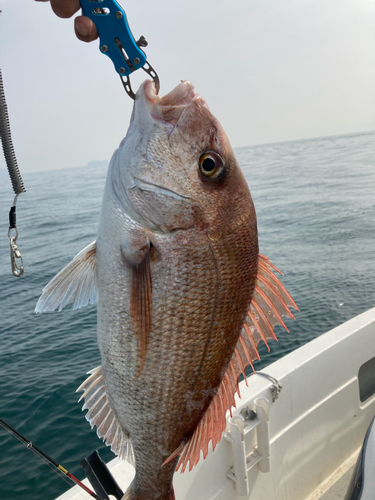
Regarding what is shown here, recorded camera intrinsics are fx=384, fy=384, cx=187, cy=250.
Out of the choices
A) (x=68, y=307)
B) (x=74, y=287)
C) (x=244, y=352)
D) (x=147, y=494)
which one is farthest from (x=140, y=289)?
(x=68, y=307)

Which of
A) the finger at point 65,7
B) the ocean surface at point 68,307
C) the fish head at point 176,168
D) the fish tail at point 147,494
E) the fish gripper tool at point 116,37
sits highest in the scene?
the finger at point 65,7

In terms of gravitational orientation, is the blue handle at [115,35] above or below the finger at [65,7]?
below

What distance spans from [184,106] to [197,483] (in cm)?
226

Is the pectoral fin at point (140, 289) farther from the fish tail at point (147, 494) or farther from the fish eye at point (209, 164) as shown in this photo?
the fish tail at point (147, 494)

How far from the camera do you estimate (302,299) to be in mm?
9164

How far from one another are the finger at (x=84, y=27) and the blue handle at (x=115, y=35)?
1 centimetres

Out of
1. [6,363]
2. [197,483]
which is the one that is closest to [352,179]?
[6,363]

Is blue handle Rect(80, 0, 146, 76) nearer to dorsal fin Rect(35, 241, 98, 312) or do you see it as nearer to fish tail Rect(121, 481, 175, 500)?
dorsal fin Rect(35, 241, 98, 312)

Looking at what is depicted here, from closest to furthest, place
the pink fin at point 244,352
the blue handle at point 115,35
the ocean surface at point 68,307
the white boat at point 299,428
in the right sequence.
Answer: the blue handle at point 115,35 < the pink fin at point 244,352 < the white boat at point 299,428 < the ocean surface at point 68,307

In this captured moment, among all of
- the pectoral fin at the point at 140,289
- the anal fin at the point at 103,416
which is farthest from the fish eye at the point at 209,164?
the anal fin at the point at 103,416

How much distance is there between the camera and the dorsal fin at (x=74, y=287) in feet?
4.12

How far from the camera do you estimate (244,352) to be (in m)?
1.25

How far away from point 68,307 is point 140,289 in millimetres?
7985

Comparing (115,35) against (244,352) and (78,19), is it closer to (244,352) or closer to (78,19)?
(78,19)
